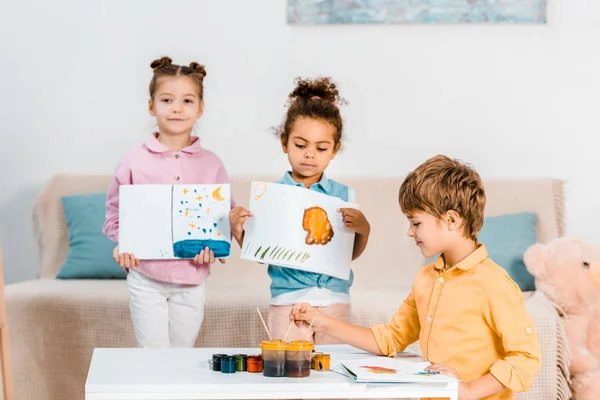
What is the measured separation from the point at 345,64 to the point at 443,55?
0.39 metres

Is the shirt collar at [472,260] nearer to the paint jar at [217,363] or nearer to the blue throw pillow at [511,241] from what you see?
the paint jar at [217,363]

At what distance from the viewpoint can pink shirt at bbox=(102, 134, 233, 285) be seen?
7.55 feet

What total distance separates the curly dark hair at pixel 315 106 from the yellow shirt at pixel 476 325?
22.6 inches

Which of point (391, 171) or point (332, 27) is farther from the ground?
point (332, 27)

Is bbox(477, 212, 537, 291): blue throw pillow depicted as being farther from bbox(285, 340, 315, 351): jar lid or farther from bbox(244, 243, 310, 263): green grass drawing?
bbox(285, 340, 315, 351): jar lid

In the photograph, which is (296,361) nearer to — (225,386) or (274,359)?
(274,359)

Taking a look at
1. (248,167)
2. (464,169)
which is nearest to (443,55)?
(248,167)

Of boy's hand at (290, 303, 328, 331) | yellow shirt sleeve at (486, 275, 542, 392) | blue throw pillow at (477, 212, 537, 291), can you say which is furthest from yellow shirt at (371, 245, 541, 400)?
blue throw pillow at (477, 212, 537, 291)

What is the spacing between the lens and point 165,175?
2361 millimetres

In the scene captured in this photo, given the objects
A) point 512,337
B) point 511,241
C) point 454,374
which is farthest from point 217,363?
point 511,241

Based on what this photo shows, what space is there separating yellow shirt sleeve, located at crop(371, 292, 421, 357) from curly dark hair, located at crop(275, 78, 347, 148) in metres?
0.55

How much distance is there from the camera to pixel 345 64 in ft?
11.5

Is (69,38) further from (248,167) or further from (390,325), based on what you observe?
(390,325)

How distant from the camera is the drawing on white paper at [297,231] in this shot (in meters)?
2.07
